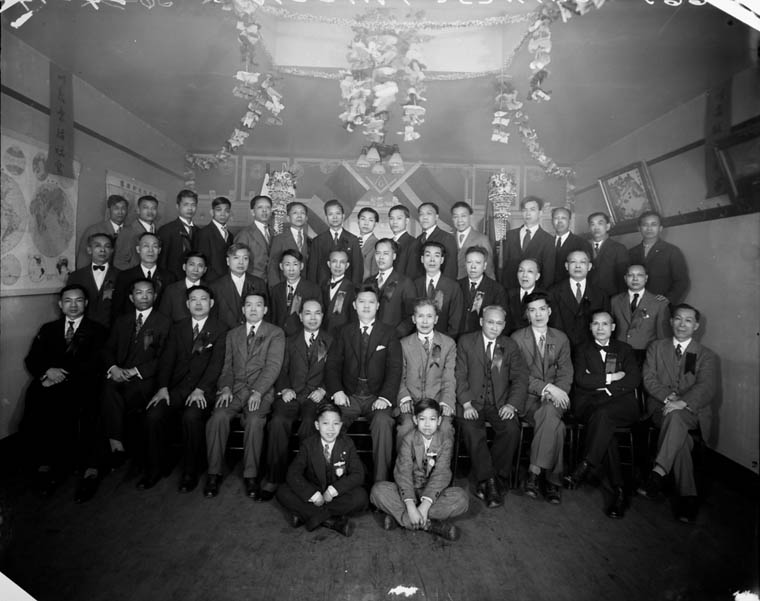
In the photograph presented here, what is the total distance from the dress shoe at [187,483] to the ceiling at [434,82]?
2.76m

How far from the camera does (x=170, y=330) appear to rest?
10.4 ft

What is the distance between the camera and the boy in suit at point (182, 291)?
134 inches

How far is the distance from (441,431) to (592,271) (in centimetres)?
222

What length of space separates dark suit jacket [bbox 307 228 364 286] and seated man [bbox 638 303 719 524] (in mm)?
2457

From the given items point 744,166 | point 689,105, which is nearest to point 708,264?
point 744,166

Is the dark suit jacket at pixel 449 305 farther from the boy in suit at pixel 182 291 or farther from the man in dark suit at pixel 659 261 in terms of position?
the boy in suit at pixel 182 291

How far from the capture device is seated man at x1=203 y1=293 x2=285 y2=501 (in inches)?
107

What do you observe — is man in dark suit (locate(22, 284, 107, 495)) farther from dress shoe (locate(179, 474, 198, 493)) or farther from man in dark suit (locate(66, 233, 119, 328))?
dress shoe (locate(179, 474, 198, 493))

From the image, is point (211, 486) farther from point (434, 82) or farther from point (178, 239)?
point (434, 82)

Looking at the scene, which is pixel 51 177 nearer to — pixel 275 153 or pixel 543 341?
pixel 275 153

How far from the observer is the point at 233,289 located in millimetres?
3504

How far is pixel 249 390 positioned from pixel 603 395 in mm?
2544

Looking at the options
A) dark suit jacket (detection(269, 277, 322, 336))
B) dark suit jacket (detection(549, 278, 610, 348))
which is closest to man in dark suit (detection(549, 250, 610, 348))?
dark suit jacket (detection(549, 278, 610, 348))

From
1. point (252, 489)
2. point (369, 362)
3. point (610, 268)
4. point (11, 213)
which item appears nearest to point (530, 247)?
point (610, 268)
